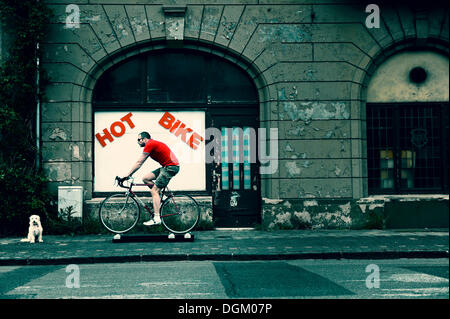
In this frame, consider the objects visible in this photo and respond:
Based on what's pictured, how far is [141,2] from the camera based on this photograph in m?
13.1

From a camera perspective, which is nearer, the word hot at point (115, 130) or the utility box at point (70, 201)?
the utility box at point (70, 201)

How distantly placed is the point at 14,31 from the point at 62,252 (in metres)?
5.74

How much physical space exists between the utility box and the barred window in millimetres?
6838

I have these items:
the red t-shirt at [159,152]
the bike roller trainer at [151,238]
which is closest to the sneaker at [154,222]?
the bike roller trainer at [151,238]

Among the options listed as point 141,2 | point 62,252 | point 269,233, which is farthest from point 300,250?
point 141,2

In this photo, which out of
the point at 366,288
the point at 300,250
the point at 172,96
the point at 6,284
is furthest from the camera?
the point at 172,96

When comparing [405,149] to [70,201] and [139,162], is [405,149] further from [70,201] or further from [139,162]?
[70,201]

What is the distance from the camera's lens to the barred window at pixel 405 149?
44.7 ft

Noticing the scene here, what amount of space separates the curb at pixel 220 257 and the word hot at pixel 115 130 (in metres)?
4.77

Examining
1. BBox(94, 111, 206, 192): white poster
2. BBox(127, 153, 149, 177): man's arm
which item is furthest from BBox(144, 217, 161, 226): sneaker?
BBox(94, 111, 206, 192): white poster

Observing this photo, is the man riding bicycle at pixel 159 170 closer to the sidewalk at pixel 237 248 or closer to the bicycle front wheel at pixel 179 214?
the bicycle front wheel at pixel 179 214

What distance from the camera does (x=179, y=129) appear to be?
44.1 feet
